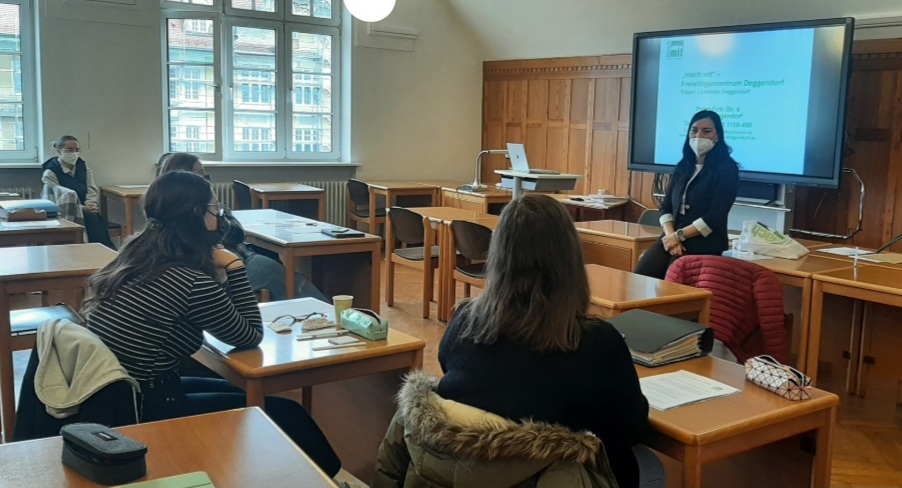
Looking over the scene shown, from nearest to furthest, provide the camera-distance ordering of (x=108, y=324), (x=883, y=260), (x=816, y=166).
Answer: (x=108, y=324), (x=883, y=260), (x=816, y=166)

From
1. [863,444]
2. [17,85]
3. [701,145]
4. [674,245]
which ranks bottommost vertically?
[863,444]

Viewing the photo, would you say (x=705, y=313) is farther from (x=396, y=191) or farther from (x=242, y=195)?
(x=396, y=191)

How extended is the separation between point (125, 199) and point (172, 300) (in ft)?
15.9

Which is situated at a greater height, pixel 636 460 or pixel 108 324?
pixel 108 324

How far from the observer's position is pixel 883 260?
14.0ft

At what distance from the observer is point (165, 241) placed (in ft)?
7.56

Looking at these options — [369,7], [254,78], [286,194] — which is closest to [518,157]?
[369,7]

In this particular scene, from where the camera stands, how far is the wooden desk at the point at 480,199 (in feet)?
23.9

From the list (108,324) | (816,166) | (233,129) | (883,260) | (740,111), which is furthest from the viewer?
(233,129)

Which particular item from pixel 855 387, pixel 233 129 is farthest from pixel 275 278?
pixel 233 129

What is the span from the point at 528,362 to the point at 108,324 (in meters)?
1.20

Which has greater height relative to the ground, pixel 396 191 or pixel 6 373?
pixel 396 191

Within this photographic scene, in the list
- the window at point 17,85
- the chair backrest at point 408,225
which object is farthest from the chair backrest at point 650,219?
the window at point 17,85

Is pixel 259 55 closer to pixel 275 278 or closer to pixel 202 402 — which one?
pixel 275 278
